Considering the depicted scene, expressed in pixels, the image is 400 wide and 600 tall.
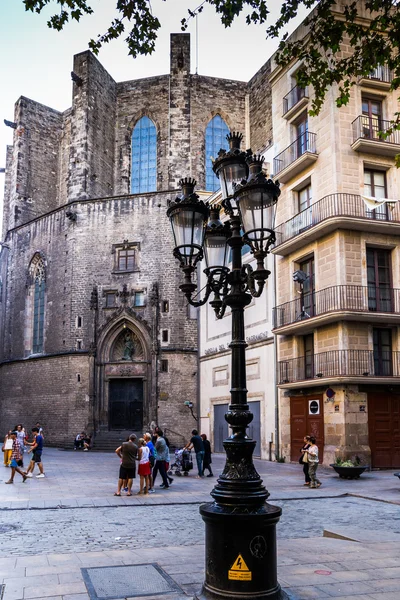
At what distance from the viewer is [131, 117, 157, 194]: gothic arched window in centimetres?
3753

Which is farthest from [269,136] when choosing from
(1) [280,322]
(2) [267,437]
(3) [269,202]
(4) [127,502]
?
(3) [269,202]

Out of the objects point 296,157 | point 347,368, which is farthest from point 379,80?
point 347,368

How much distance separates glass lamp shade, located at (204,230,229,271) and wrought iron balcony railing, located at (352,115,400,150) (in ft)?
47.3

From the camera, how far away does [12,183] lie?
3938 cm

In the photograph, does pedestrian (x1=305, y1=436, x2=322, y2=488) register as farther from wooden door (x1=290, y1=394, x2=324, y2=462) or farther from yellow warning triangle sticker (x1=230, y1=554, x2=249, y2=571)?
yellow warning triangle sticker (x1=230, y1=554, x2=249, y2=571)

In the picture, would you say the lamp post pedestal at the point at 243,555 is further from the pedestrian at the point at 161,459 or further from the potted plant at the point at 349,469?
the potted plant at the point at 349,469

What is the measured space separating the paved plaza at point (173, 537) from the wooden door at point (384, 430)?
11.7 feet

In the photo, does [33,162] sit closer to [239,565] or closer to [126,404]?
[126,404]

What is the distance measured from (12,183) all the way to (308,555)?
36.5 metres

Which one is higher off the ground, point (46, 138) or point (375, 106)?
point (46, 138)

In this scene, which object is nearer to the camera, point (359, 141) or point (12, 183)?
point (359, 141)

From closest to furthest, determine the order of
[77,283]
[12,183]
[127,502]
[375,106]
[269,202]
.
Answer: [269,202]
[127,502]
[375,106]
[77,283]
[12,183]

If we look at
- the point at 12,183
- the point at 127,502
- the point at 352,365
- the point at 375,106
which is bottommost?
the point at 127,502

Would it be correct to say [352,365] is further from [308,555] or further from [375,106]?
[308,555]
